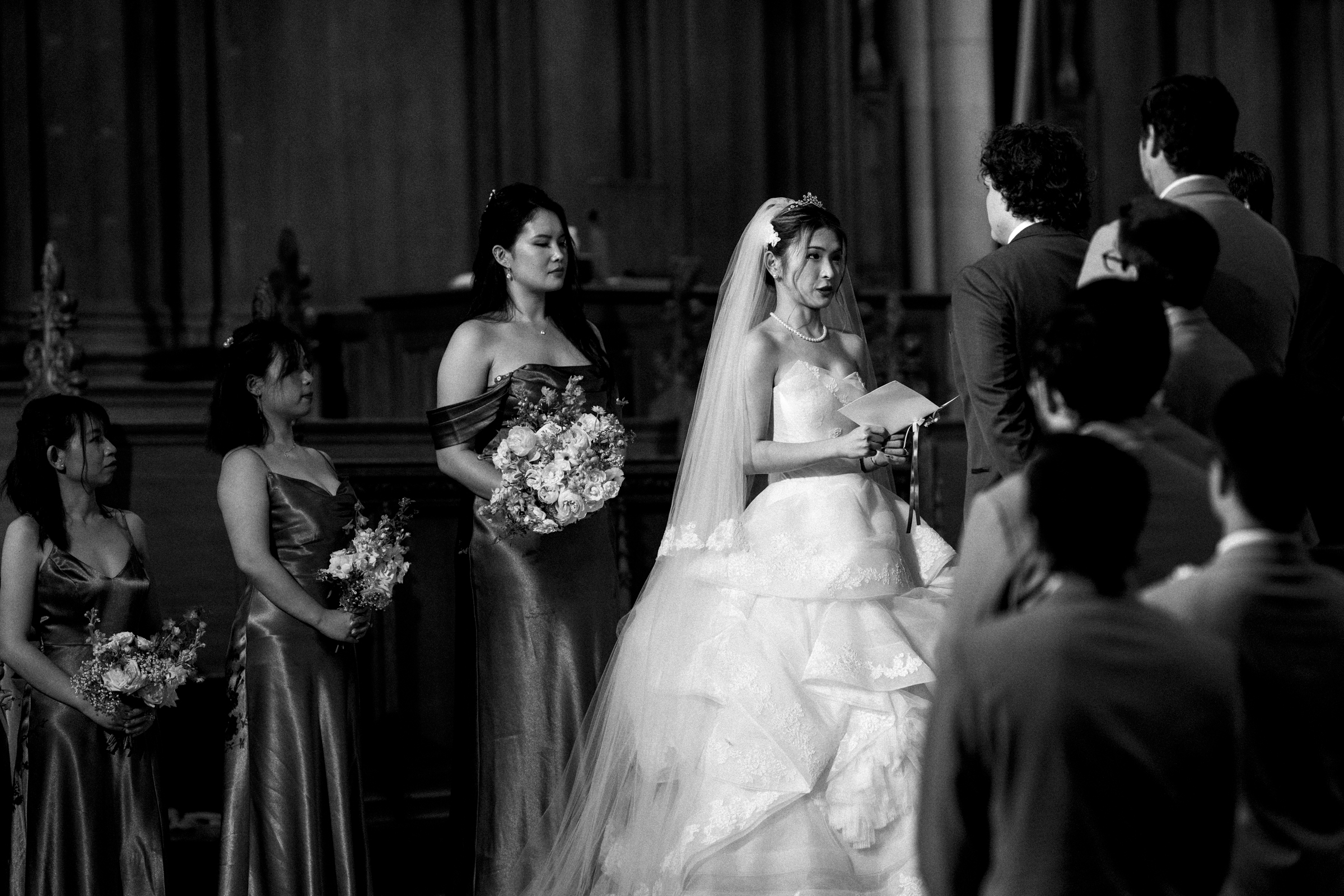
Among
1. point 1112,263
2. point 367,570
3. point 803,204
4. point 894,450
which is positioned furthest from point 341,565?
point 1112,263

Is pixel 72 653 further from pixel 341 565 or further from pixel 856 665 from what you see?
pixel 856 665

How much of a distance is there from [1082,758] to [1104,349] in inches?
27.8

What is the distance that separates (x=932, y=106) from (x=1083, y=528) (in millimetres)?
9504

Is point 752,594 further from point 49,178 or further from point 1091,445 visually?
point 49,178

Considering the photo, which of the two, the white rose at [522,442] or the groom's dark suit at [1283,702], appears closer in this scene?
the groom's dark suit at [1283,702]

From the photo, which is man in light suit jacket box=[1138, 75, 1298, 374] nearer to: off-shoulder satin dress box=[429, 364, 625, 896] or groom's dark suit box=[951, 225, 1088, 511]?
groom's dark suit box=[951, 225, 1088, 511]

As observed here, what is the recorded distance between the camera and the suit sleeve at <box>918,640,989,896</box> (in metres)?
1.99

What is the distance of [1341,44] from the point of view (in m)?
12.9

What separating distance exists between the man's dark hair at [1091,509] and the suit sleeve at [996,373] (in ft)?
4.67

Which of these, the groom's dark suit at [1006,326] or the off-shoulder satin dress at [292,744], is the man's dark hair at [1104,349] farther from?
the off-shoulder satin dress at [292,744]

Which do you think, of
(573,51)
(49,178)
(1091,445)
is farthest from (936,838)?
(573,51)

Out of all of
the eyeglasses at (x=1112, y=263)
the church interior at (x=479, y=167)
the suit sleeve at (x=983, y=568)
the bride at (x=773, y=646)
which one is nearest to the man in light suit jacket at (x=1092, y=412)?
the suit sleeve at (x=983, y=568)

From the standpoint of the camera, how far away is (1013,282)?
11.7 ft

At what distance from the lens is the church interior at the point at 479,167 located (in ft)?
23.6
